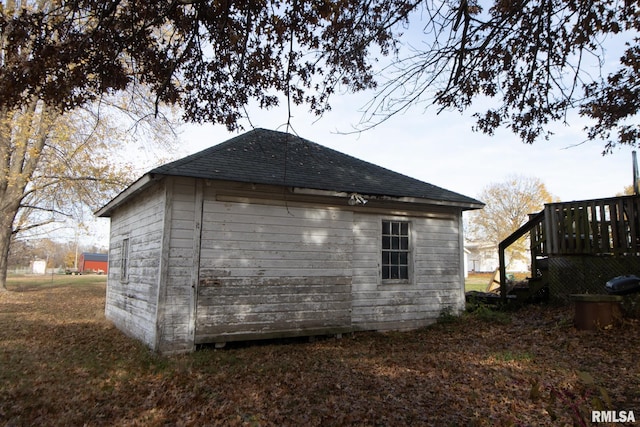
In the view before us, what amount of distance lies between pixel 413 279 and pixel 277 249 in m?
3.70

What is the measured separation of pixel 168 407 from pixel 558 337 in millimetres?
7018

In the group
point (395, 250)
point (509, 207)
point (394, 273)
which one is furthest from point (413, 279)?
point (509, 207)

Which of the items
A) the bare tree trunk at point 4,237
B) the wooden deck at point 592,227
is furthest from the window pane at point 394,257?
the bare tree trunk at point 4,237

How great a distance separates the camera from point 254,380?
19.8ft

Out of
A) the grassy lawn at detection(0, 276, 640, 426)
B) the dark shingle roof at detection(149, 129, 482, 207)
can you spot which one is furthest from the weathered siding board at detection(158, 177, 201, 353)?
the dark shingle roof at detection(149, 129, 482, 207)

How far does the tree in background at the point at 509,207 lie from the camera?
1640 inches

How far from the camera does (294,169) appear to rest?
9695 mm

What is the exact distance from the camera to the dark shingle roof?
8211 mm

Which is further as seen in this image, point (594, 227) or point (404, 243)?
point (404, 243)

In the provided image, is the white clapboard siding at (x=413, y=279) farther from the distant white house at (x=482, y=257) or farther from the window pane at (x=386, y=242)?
the distant white house at (x=482, y=257)

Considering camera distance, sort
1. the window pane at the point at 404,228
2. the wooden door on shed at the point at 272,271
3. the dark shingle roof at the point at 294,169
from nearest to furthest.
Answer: the wooden door on shed at the point at 272,271 → the dark shingle roof at the point at 294,169 → the window pane at the point at 404,228

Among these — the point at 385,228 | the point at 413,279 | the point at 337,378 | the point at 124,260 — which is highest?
the point at 385,228

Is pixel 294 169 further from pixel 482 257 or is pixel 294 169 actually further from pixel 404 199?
pixel 482 257

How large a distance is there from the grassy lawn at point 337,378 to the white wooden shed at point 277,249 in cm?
57
